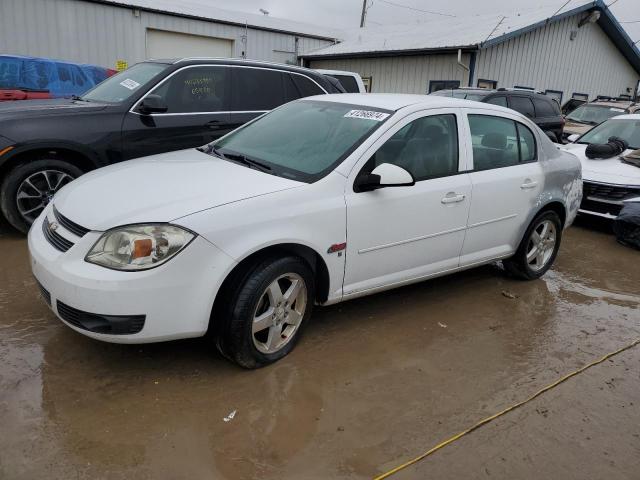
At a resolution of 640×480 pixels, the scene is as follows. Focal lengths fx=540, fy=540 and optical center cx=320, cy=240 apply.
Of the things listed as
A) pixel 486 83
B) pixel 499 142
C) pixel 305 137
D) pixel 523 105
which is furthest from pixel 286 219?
pixel 486 83

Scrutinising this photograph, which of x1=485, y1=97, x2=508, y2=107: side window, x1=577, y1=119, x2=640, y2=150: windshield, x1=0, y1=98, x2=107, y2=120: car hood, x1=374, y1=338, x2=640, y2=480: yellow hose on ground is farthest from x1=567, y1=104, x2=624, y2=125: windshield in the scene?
x1=0, y1=98, x2=107, y2=120: car hood

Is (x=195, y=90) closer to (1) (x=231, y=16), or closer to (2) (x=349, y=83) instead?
(2) (x=349, y=83)

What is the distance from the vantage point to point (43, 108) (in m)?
5.11

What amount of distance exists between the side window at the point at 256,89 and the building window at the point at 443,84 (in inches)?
436

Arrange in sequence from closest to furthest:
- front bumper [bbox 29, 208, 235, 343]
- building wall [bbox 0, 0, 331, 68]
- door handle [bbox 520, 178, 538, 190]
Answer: front bumper [bbox 29, 208, 235, 343]
door handle [bbox 520, 178, 538, 190]
building wall [bbox 0, 0, 331, 68]

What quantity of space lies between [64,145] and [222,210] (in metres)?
2.92

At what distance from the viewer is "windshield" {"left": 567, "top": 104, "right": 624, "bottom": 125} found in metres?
13.5

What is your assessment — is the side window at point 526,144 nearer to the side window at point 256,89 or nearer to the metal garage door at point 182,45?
the side window at point 256,89

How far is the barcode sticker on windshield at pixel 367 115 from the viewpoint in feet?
12.3

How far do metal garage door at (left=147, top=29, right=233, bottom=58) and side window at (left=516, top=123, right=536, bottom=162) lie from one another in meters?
15.0

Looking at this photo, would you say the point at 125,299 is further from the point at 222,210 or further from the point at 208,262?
the point at 222,210

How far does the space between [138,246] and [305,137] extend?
158 centimetres

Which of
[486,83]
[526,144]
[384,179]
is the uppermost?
[486,83]

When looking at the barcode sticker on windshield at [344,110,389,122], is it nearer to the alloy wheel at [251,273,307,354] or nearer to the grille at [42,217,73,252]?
the alloy wheel at [251,273,307,354]
